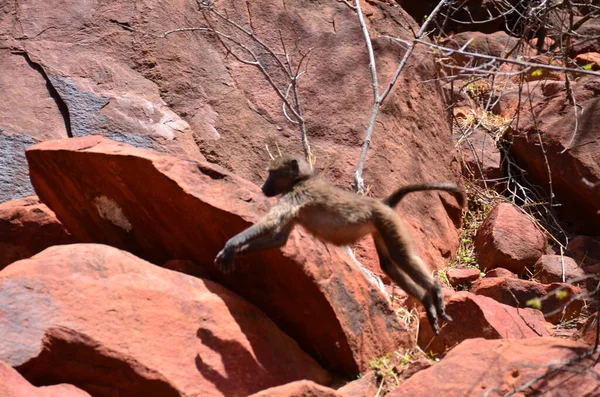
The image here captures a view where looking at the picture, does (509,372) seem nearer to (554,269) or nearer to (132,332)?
(132,332)

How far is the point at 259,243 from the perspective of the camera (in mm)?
5176

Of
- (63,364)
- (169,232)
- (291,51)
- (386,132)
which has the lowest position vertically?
(63,364)

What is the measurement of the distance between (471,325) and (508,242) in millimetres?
2564

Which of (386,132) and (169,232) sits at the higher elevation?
(386,132)

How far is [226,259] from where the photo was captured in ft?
17.0

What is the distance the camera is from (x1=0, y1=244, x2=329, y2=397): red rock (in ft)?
15.2

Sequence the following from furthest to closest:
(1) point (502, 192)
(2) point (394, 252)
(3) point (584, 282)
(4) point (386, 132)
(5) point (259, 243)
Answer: (1) point (502, 192) → (4) point (386, 132) → (3) point (584, 282) → (2) point (394, 252) → (5) point (259, 243)

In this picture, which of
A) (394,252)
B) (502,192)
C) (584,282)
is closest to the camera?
(394,252)

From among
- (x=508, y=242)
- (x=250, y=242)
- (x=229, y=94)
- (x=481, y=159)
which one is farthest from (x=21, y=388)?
(x=481, y=159)

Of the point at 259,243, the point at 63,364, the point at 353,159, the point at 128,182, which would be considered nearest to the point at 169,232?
the point at 128,182

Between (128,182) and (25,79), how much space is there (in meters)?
3.11

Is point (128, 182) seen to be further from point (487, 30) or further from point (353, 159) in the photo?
point (487, 30)

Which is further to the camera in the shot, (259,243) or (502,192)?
(502,192)

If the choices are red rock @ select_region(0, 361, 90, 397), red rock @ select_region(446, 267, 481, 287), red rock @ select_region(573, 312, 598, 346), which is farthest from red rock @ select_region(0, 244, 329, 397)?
red rock @ select_region(446, 267, 481, 287)
